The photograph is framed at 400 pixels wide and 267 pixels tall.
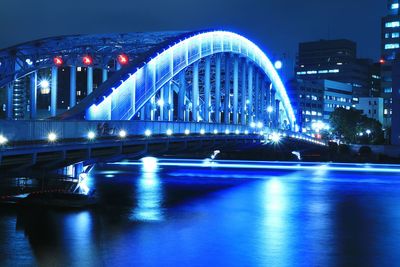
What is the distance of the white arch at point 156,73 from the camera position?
1615 inches

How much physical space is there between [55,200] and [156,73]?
12866mm

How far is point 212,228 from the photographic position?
3394cm

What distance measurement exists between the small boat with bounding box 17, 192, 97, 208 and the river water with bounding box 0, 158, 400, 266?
1186mm

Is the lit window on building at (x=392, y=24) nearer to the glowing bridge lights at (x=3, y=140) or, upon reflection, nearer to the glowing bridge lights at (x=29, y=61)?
the glowing bridge lights at (x=29, y=61)

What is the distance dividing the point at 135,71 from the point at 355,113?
89.3 metres

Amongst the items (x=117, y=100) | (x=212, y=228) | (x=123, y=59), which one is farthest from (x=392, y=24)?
(x=212, y=228)

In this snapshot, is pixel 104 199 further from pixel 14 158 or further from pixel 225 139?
pixel 14 158

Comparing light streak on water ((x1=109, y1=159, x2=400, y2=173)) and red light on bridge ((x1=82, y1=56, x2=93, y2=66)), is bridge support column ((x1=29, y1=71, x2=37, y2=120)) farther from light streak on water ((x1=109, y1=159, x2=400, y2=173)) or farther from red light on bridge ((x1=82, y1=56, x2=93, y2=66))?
light streak on water ((x1=109, y1=159, x2=400, y2=173))

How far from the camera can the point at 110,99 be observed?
40781mm

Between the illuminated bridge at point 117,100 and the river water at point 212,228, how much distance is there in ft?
12.3

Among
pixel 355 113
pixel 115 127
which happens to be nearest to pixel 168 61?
pixel 115 127

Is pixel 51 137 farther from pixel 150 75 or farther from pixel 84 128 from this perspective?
pixel 150 75

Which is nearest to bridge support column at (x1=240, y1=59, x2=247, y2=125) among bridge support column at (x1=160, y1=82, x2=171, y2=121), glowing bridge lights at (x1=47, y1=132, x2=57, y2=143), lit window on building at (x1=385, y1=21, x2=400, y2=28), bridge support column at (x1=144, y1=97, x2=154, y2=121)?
bridge support column at (x1=160, y1=82, x2=171, y2=121)

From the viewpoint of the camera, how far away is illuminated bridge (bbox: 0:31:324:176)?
31031 millimetres
